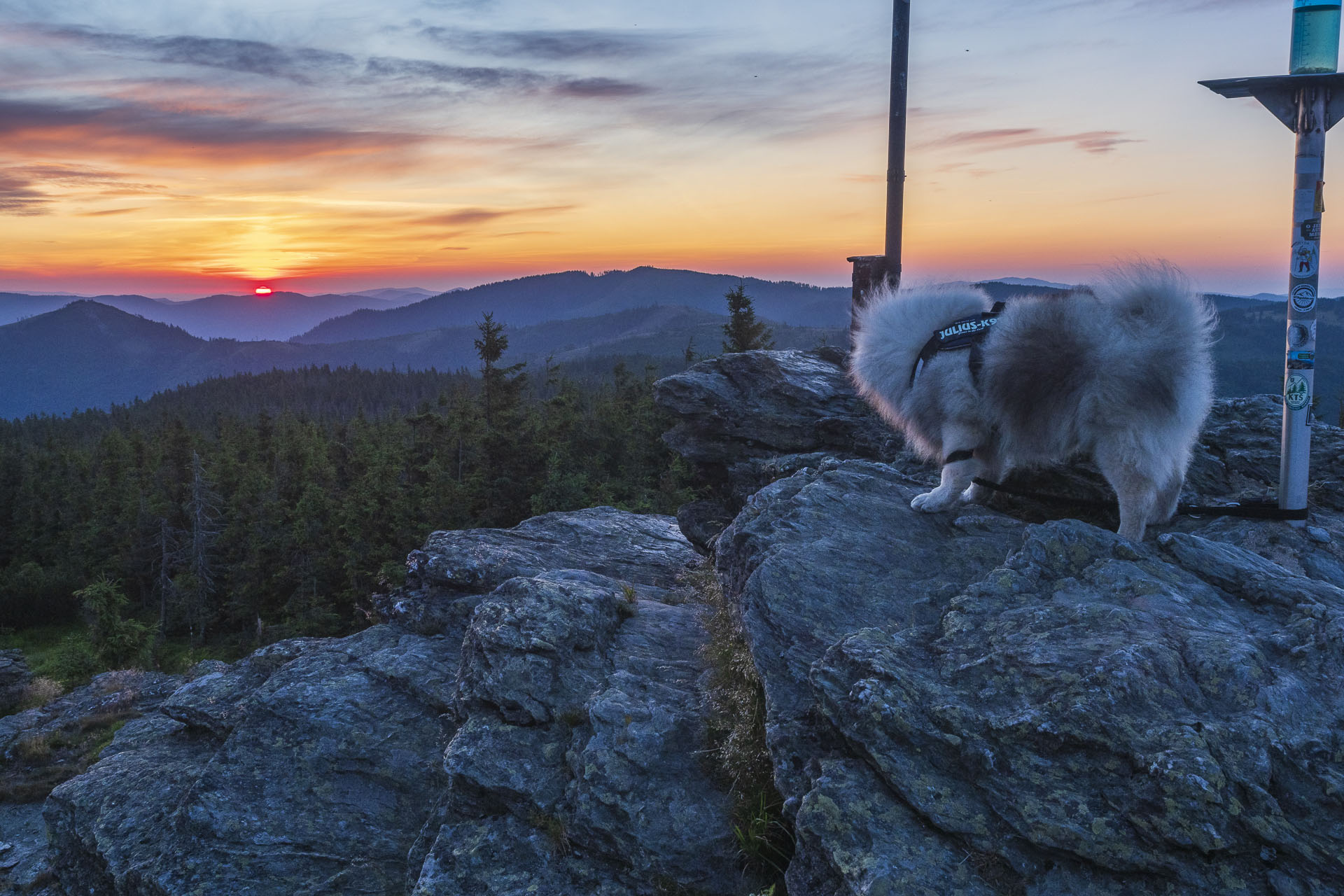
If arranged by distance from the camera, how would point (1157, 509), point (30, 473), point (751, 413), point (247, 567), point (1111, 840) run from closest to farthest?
point (1111, 840), point (1157, 509), point (751, 413), point (247, 567), point (30, 473)

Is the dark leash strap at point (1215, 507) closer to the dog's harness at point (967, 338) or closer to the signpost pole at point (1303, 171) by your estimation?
the signpost pole at point (1303, 171)

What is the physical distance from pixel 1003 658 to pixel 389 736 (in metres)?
6.94

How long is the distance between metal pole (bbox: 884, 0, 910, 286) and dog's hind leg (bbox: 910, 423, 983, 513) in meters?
7.10

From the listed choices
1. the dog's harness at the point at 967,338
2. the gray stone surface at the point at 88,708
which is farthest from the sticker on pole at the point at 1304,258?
the gray stone surface at the point at 88,708

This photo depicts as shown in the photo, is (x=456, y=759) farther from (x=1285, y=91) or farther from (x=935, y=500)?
(x=1285, y=91)

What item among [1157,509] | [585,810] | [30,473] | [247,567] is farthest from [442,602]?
[30,473]

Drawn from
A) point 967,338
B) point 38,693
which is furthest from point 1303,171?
point 38,693

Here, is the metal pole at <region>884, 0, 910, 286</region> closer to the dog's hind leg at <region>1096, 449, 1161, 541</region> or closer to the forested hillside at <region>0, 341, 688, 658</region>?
the dog's hind leg at <region>1096, 449, 1161, 541</region>

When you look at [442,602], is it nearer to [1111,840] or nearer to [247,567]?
[1111,840]

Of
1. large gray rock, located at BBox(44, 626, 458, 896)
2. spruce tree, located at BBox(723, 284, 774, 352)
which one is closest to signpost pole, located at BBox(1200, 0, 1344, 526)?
large gray rock, located at BBox(44, 626, 458, 896)

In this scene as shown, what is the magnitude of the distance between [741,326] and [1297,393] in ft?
125

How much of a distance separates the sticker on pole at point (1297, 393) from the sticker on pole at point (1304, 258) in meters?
0.89

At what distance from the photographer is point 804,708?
18.1 ft

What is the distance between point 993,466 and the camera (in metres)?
7.30
